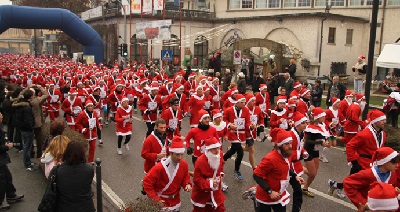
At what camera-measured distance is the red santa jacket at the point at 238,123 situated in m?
8.99

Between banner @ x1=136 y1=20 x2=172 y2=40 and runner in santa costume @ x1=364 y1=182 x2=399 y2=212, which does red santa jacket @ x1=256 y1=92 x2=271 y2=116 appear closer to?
runner in santa costume @ x1=364 y1=182 x2=399 y2=212

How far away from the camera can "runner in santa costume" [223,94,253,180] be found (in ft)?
29.3

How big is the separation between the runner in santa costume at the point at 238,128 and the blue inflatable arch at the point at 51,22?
77.7 ft

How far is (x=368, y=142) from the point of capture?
6762 millimetres

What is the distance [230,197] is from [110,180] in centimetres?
288

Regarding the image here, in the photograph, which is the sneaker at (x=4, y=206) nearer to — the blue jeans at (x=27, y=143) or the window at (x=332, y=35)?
the blue jeans at (x=27, y=143)

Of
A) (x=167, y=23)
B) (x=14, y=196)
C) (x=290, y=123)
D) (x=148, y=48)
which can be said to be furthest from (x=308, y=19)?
(x=14, y=196)

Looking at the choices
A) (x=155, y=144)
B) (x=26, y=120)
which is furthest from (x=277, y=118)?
(x=26, y=120)

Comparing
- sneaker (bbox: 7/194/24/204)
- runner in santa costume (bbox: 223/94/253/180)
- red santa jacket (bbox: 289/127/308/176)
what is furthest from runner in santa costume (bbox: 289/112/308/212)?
sneaker (bbox: 7/194/24/204)

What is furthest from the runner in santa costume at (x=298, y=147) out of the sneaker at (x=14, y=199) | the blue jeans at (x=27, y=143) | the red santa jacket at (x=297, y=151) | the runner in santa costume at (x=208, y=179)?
the blue jeans at (x=27, y=143)

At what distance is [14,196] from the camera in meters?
7.71

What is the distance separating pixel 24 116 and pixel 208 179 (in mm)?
5720

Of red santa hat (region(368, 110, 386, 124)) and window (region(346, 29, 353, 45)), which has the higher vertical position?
window (region(346, 29, 353, 45))

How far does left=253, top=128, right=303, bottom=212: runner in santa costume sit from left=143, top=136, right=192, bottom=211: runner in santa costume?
100 centimetres
